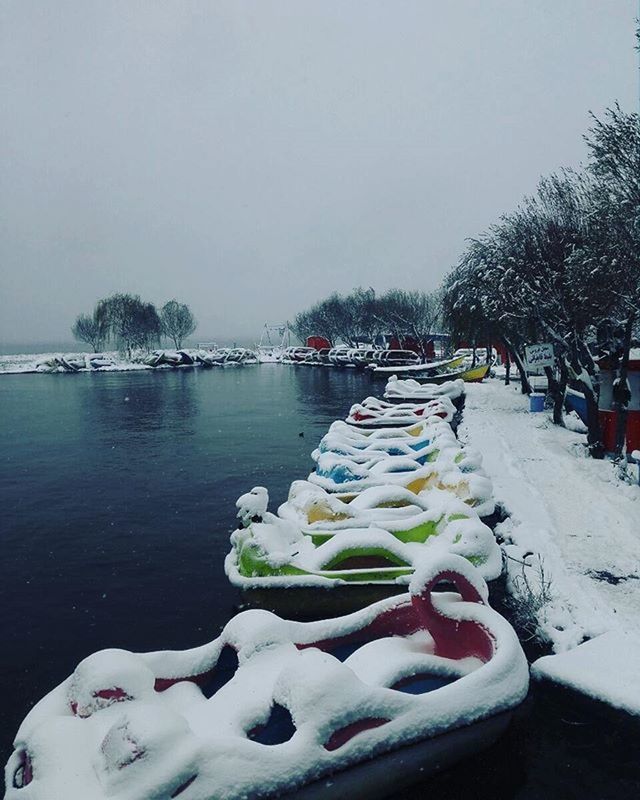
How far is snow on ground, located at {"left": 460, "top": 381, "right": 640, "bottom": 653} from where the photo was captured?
6.13 meters

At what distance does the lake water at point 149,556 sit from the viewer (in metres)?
4.42

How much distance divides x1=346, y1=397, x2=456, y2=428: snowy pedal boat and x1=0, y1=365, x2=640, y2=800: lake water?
6.84 feet

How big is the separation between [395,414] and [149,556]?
10354mm

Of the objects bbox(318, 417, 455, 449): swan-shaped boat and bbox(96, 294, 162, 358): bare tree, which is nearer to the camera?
Answer: bbox(318, 417, 455, 449): swan-shaped boat

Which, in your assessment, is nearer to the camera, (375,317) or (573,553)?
(573,553)

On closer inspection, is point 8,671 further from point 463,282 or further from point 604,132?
point 463,282

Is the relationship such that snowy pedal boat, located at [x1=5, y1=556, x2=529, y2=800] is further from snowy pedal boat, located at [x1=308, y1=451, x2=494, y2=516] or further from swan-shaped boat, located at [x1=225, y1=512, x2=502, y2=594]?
snowy pedal boat, located at [x1=308, y1=451, x2=494, y2=516]

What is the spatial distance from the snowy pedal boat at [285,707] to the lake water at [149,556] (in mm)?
795

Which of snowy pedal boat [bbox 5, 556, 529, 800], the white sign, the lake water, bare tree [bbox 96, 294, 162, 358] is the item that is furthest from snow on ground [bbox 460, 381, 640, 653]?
bare tree [bbox 96, 294, 162, 358]

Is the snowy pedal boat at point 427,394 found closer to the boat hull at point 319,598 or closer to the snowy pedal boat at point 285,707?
the boat hull at point 319,598

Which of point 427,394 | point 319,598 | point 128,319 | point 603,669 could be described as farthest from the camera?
point 128,319

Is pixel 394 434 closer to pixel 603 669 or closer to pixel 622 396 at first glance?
pixel 622 396

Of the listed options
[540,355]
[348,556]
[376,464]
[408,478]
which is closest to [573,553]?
[408,478]

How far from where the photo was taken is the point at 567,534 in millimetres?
8461
